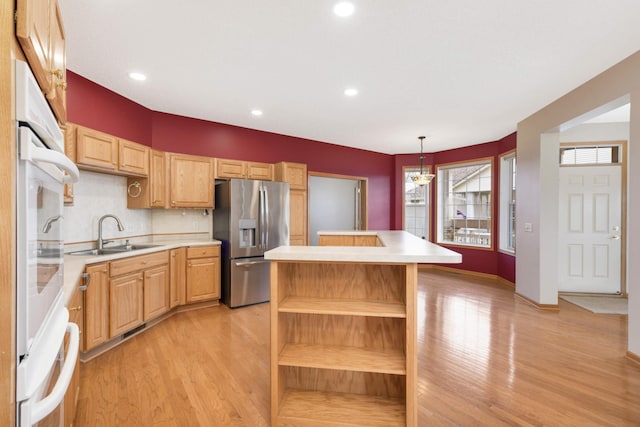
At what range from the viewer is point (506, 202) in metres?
5.21

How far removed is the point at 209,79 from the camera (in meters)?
2.93

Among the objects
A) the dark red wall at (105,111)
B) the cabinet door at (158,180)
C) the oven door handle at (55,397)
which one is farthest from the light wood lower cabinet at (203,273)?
the oven door handle at (55,397)

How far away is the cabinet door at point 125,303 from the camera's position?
103 inches

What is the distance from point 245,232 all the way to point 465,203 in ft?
14.5

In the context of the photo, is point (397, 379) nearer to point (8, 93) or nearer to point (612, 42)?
point (8, 93)

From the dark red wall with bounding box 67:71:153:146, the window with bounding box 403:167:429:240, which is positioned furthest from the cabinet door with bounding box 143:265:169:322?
the window with bounding box 403:167:429:240

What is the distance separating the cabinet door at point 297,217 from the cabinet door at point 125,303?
2211 mm

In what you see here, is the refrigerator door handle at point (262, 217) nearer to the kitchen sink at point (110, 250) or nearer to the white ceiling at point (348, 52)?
the white ceiling at point (348, 52)

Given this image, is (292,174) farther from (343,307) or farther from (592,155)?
(592,155)

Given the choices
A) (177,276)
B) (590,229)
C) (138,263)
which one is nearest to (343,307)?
(138,263)

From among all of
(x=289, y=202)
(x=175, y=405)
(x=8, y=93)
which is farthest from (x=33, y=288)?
(x=289, y=202)

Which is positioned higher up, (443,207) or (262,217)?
(443,207)

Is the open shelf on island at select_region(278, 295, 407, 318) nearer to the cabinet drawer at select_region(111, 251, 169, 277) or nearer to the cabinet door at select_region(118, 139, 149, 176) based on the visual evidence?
the cabinet drawer at select_region(111, 251, 169, 277)

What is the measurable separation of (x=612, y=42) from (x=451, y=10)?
147 cm
